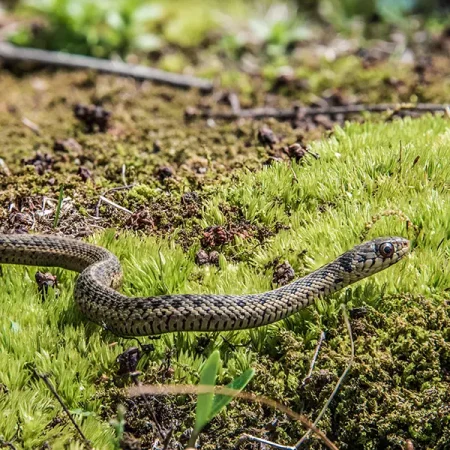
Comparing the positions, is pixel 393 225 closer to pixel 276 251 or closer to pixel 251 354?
pixel 276 251

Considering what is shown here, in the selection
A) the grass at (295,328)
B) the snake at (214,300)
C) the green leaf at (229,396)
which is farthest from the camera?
the snake at (214,300)

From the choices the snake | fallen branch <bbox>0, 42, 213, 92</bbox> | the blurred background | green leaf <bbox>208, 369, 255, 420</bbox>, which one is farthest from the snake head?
the blurred background

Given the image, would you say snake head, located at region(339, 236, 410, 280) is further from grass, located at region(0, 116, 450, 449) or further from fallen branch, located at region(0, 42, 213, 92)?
fallen branch, located at region(0, 42, 213, 92)

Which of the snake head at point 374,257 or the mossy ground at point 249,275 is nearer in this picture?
the mossy ground at point 249,275

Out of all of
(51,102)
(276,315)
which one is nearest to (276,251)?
(276,315)

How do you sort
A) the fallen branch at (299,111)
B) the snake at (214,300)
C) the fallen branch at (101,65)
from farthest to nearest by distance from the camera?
the fallen branch at (101,65) < the fallen branch at (299,111) < the snake at (214,300)

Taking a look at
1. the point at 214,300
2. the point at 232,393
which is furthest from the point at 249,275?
the point at 232,393

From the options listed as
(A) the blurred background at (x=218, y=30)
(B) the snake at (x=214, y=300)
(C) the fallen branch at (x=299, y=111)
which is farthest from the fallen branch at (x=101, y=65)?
(B) the snake at (x=214, y=300)

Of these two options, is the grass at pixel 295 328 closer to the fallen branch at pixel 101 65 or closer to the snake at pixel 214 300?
the snake at pixel 214 300
